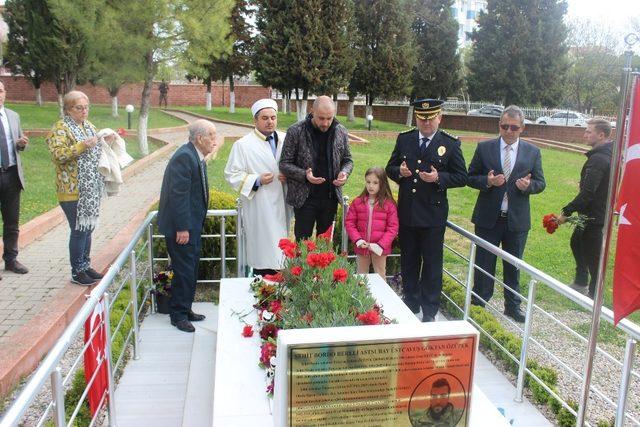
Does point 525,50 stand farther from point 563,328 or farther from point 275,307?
point 275,307

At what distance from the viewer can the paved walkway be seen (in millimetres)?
4945

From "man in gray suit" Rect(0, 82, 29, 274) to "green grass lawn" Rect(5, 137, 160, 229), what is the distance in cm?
209

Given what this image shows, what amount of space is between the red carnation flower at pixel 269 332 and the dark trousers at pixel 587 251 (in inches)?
147

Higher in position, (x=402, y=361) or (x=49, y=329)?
(x=402, y=361)

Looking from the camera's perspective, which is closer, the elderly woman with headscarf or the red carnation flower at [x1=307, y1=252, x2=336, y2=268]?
the red carnation flower at [x1=307, y1=252, x2=336, y2=268]

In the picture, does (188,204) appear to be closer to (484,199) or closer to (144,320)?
(144,320)

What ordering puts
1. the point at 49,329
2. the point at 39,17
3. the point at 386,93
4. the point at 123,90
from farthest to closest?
1. the point at 123,90
2. the point at 386,93
3. the point at 39,17
4. the point at 49,329

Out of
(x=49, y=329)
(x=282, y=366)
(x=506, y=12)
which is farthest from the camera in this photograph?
(x=506, y=12)

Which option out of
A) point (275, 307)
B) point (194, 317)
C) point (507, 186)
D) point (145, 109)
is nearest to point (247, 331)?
point (275, 307)

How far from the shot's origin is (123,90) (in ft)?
135

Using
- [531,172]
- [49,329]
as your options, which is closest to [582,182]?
[531,172]

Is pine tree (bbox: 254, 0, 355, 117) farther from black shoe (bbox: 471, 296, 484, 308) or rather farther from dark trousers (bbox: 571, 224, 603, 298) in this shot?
black shoe (bbox: 471, 296, 484, 308)

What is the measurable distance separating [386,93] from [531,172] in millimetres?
23495

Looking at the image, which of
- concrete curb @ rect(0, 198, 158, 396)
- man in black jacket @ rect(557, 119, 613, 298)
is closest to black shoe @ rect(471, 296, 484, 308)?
man in black jacket @ rect(557, 119, 613, 298)
